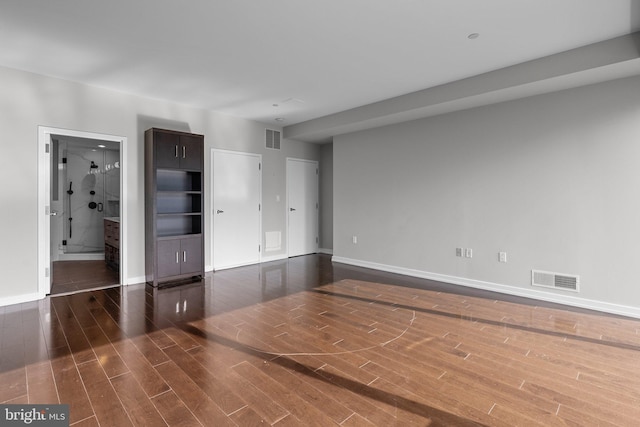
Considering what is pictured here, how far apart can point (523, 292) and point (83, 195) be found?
8426 millimetres

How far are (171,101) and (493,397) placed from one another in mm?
5407

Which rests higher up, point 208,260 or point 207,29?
point 207,29

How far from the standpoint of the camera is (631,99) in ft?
11.3

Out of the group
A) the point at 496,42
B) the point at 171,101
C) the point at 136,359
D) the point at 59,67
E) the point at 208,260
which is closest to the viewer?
the point at 136,359

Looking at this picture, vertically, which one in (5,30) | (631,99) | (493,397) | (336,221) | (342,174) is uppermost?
(5,30)

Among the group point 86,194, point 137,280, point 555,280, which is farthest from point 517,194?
point 86,194

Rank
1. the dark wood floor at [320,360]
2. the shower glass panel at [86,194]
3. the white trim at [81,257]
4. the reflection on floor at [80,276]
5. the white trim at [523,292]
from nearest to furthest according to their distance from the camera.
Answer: the dark wood floor at [320,360] < the white trim at [523,292] < the reflection on floor at [80,276] < the white trim at [81,257] < the shower glass panel at [86,194]

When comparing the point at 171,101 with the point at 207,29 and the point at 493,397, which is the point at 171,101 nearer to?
the point at 207,29

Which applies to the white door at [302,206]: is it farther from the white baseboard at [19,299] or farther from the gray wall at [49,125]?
the white baseboard at [19,299]

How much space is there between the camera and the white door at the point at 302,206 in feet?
22.9

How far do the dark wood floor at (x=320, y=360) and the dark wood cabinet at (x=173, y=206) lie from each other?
781 mm

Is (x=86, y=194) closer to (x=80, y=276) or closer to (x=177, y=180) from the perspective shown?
(x=80, y=276)

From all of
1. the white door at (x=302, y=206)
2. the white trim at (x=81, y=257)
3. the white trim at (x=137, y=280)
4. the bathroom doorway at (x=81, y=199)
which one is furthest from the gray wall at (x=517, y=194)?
the white trim at (x=81, y=257)

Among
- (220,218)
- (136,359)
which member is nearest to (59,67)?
(220,218)
